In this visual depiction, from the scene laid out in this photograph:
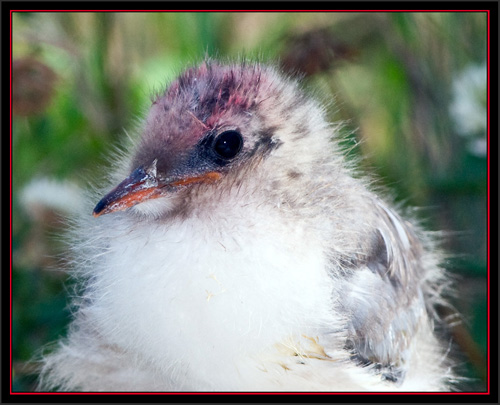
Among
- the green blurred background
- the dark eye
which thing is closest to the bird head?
the dark eye

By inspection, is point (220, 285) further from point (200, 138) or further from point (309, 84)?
point (309, 84)

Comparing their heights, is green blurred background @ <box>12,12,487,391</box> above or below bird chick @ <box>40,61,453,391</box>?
above

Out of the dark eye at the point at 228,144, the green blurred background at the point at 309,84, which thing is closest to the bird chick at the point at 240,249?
the dark eye at the point at 228,144

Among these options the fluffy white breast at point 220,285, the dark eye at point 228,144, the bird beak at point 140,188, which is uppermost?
the dark eye at point 228,144

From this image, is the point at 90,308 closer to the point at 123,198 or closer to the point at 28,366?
the point at 123,198

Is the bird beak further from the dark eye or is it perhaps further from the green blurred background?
the green blurred background

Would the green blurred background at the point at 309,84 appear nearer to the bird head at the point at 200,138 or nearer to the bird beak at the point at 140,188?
the bird head at the point at 200,138
